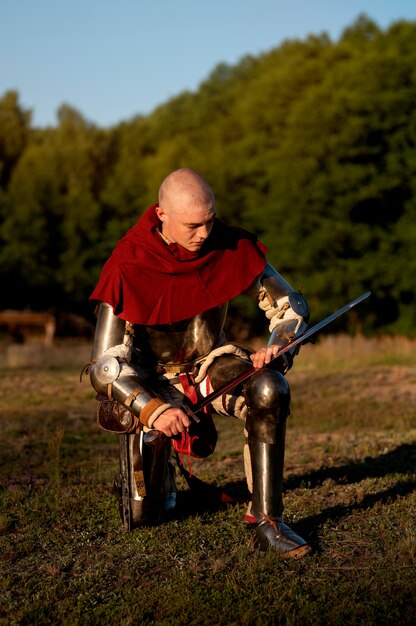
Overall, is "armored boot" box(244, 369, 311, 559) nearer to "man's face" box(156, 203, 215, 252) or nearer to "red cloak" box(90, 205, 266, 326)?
"red cloak" box(90, 205, 266, 326)

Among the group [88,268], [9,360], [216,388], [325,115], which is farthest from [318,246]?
[216,388]

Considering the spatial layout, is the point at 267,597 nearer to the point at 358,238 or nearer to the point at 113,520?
the point at 113,520

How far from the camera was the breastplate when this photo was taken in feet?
16.2

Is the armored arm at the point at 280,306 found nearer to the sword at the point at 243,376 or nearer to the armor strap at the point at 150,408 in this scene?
the sword at the point at 243,376

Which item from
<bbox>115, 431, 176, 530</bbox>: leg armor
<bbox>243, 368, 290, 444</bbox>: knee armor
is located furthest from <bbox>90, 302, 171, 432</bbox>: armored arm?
<bbox>243, 368, 290, 444</bbox>: knee armor

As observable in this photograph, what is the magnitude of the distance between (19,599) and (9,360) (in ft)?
45.3

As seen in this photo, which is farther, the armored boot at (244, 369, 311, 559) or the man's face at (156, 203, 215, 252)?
the man's face at (156, 203, 215, 252)

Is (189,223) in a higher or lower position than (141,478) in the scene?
higher

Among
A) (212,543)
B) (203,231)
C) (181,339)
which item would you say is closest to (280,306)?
(181,339)

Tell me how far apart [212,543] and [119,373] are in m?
1.03

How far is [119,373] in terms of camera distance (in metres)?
4.48

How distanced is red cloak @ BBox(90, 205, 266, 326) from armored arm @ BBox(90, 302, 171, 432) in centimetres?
9

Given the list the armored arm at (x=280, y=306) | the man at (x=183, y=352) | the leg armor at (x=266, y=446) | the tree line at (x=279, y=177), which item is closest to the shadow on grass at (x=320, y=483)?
the man at (x=183, y=352)

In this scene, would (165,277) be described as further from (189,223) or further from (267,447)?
(267,447)
